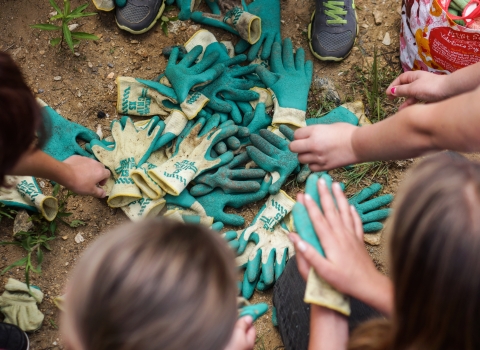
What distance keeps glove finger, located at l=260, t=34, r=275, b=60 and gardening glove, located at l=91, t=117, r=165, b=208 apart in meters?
0.53

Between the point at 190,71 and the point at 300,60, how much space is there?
1.53ft

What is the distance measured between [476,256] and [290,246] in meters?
1.01

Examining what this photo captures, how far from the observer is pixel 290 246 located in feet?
5.41

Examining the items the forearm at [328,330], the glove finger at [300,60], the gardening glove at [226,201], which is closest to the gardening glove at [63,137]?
the gardening glove at [226,201]

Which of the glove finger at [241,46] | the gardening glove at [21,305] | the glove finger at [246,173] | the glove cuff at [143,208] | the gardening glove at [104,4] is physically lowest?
the gardening glove at [21,305]

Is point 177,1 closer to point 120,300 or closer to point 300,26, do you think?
point 300,26

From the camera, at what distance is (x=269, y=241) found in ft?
5.48

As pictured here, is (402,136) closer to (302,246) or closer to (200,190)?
(302,246)

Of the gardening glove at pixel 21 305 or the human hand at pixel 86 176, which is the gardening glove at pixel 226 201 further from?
the gardening glove at pixel 21 305

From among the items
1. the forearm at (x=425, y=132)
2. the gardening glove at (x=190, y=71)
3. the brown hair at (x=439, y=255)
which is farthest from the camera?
the gardening glove at (x=190, y=71)

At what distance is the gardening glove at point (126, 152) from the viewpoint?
1640 millimetres

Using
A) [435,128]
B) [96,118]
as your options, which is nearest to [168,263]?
[435,128]

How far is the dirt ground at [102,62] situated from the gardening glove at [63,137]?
82 mm

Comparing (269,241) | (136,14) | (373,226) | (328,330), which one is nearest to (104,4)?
(136,14)
